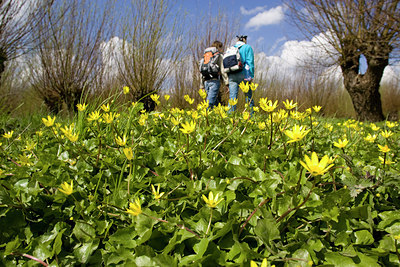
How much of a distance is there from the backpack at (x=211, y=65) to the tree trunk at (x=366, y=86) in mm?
4477

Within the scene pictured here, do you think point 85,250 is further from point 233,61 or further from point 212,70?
point 212,70

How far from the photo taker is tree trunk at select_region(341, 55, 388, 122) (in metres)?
6.89

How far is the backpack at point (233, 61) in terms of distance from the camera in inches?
160

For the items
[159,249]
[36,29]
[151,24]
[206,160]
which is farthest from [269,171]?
[36,29]

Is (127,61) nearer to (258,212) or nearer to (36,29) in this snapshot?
(36,29)

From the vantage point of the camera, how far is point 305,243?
0.65m

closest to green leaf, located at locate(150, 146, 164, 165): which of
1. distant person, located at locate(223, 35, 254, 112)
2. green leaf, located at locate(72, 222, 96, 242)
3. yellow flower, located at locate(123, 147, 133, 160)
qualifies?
yellow flower, located at locate(123, 147, 133, 160)

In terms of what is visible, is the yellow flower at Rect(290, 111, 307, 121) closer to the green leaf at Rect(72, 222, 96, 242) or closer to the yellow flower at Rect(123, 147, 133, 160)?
the yellow flower at Rect(123, 147, 133, 160)

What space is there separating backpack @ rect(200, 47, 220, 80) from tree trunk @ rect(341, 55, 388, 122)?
4477 mm

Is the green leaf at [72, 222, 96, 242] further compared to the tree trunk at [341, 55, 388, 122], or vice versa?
the tree trunk at [341, 55, 388, 122]

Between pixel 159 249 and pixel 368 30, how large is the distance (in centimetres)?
732

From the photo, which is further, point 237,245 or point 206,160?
point 206,160

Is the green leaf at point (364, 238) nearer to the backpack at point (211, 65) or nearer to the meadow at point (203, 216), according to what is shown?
the meadow at point (203, 216)

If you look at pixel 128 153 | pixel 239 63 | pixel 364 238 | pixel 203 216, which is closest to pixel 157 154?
pixel 128 153
